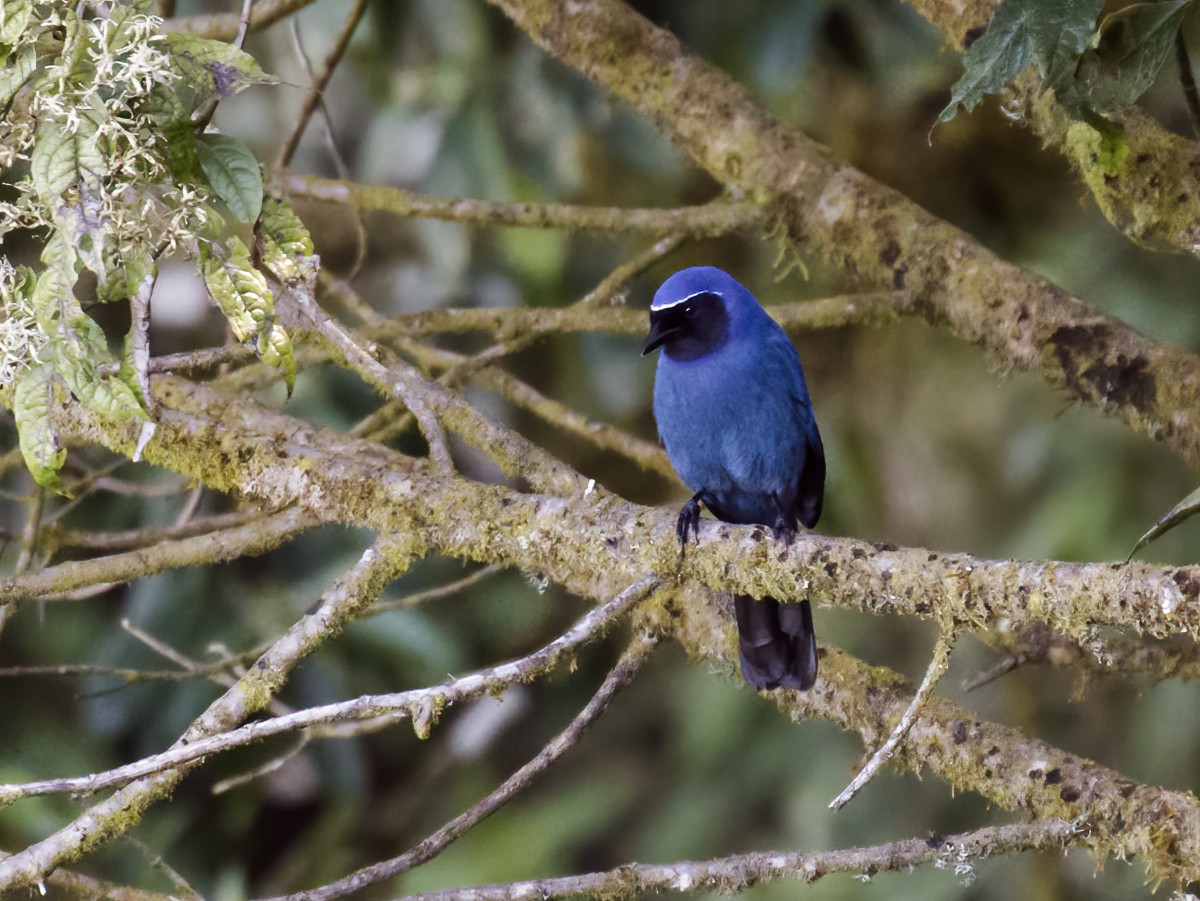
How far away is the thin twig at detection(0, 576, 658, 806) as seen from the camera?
2.32 meters

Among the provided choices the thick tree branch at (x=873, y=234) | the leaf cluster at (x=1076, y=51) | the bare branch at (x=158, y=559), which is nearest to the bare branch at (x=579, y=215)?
the thick tree branch at (x=873, y=234)

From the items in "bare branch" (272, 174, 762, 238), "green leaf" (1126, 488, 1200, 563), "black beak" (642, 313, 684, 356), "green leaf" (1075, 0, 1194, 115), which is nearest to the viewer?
"green leaf" (1126, 488, 1200, 563)

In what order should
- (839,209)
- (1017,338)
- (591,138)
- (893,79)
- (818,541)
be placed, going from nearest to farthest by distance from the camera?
1. (818,541)
2. (1017,338)
3. (839,209)
4. (893,79)
5. (591,138)

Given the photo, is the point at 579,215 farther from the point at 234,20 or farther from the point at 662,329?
the point at 234,20

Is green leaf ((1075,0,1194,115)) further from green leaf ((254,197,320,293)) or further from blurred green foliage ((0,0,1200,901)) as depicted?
blurred green foliage ((0,0,1200,901))

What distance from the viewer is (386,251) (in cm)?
642

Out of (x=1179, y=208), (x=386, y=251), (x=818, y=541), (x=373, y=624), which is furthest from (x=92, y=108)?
(x=386, y=251)

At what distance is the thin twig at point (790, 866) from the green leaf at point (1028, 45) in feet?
4.68

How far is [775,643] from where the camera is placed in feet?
11.3

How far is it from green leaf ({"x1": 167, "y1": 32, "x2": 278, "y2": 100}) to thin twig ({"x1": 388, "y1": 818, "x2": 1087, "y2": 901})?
5.15ft

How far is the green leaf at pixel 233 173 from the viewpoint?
228 centimetres

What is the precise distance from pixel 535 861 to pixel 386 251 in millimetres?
2842

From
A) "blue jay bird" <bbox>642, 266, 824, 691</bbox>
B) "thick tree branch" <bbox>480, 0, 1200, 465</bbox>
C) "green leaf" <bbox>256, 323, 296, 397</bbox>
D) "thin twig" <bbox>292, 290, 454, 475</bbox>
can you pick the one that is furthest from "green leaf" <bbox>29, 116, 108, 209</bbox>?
"thick tree branch" <bbox>480, 0, 1200, 465</bbox>

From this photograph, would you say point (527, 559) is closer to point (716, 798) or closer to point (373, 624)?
point (373, 624)
